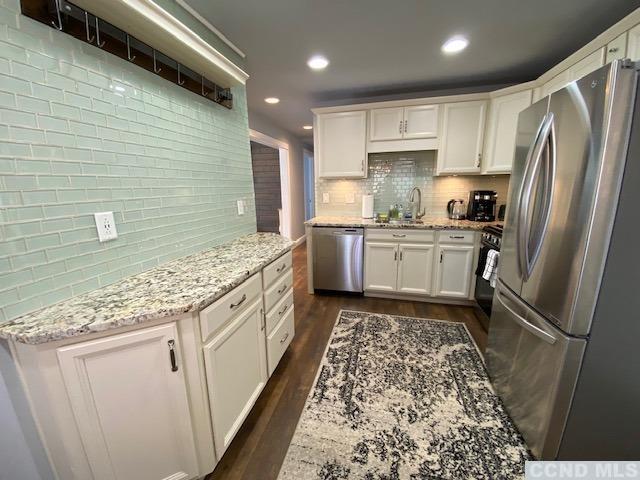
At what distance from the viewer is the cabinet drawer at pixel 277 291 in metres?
1.59

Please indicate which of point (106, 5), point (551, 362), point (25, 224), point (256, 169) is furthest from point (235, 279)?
point (256, 169)

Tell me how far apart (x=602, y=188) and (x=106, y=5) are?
2008mm

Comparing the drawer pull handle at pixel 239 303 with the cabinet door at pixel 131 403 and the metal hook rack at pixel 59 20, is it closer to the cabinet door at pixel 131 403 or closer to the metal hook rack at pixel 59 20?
the cabinet door at pixel 131 403

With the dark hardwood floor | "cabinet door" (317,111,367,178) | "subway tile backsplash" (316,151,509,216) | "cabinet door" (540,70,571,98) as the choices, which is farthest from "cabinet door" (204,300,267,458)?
"cabinet door" (540,70,571,98)

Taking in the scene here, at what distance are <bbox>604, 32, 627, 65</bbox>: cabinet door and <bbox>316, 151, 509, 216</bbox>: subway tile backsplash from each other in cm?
148

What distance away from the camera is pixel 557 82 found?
216 cm

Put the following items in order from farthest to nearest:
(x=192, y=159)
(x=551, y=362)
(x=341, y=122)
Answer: (x=341, y=122)
(x=192, y=159)
(x=551, y=362)

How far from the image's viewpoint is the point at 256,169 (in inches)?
209

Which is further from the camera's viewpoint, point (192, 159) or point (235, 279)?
point (192, 159)

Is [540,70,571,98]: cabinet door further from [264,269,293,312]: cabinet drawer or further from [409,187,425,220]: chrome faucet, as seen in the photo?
[264,269,293,312]: cabinet drawer

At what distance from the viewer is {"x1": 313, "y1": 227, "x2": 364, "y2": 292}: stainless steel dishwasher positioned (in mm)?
3021

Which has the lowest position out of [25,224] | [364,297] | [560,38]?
[364,297]

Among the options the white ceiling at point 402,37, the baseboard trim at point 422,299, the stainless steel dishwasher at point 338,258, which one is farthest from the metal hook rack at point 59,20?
the baseboard trim at point 422,299

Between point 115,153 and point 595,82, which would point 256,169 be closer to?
point 115,153
